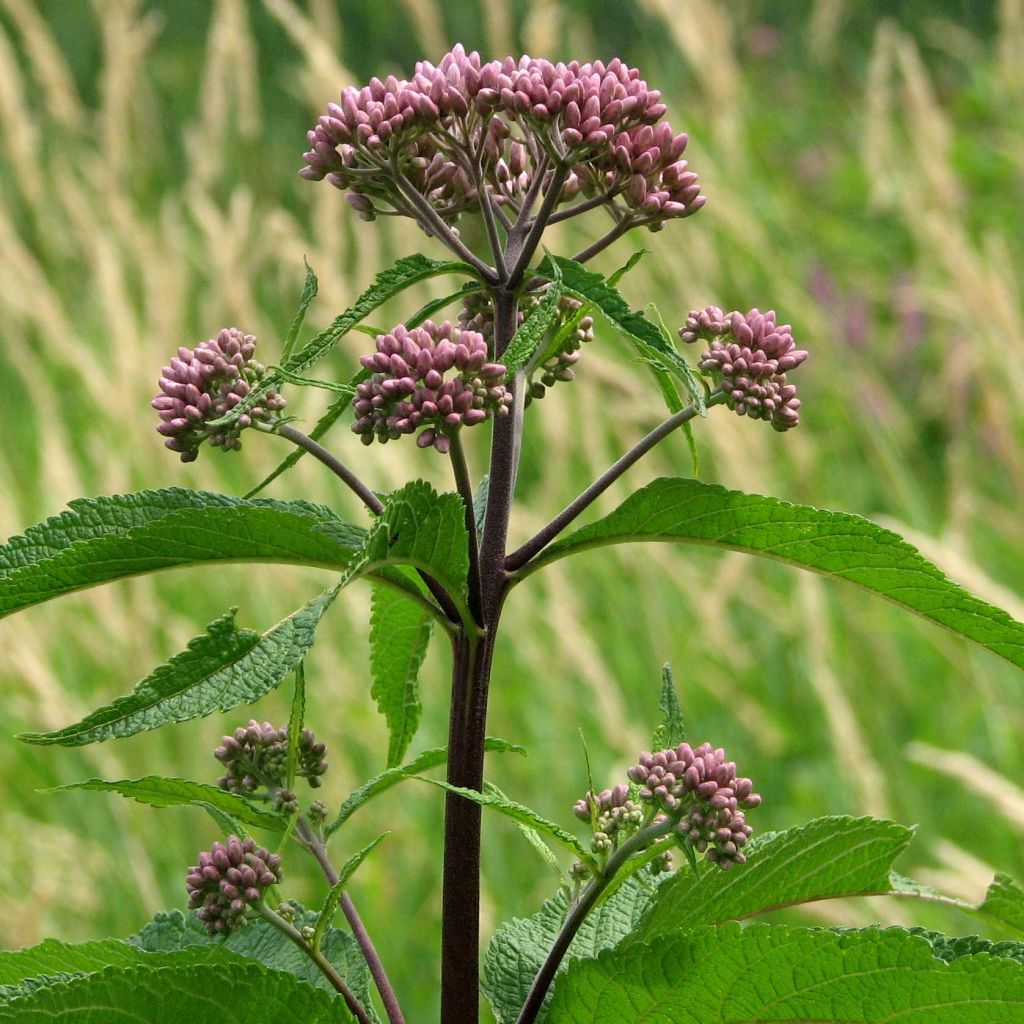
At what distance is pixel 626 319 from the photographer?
2.69ft

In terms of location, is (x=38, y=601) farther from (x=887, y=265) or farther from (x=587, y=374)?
(x=887, y=265)

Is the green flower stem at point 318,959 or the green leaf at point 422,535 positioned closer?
the green leaf at point 422,535

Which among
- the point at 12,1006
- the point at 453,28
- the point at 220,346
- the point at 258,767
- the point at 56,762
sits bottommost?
the point at 12,1006

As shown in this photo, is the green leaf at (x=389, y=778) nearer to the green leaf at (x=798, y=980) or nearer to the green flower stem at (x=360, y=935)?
the green flower stem at (x=360, y=935)

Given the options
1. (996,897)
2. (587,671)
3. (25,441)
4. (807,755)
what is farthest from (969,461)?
(996,897)

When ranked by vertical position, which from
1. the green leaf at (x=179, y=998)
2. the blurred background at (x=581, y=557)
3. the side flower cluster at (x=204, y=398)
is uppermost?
the blurred background at (x=581, y=557)

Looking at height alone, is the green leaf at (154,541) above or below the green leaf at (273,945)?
above

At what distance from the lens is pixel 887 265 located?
230 inches

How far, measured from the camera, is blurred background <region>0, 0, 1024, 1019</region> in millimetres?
2967

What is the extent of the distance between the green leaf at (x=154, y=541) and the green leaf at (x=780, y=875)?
304mm

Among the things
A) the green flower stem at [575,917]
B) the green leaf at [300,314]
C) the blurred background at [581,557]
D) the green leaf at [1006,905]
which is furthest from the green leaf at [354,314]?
the blurred background at [581,557]

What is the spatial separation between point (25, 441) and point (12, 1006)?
14.2 ft

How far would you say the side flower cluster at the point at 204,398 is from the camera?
0.89 metres

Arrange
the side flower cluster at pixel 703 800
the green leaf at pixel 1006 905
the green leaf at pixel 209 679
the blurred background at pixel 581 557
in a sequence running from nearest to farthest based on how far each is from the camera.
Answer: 1. the green leaf at pixel 209 679
2. the side flower cluster at pixel 703 800
3. the green leaf at pixel 1006 905
4. the blurred background at pixel 581 557
